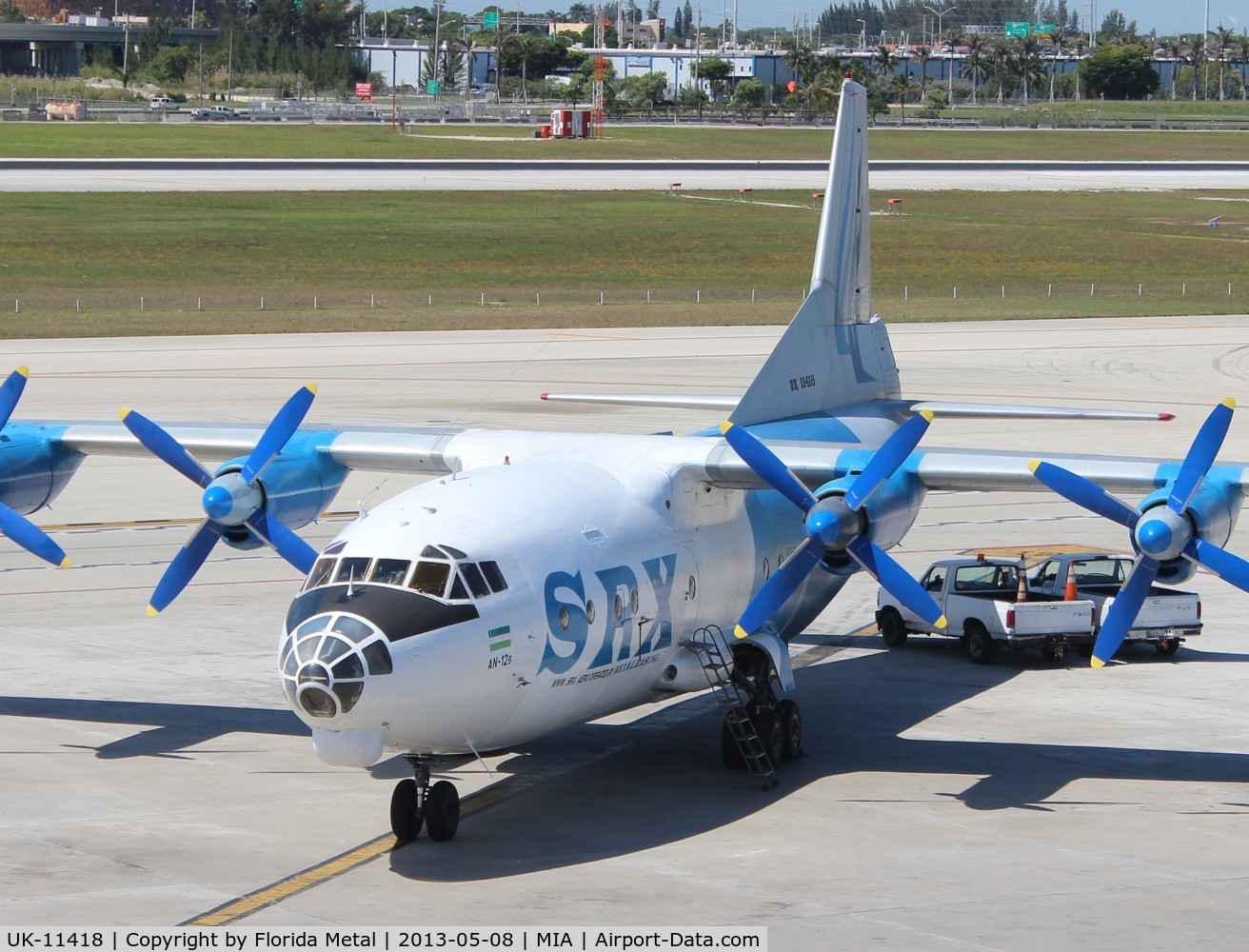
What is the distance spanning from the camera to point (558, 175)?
475ft

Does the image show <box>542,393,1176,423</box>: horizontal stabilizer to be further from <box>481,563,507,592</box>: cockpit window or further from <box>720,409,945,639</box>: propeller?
<box>481,563,507,592</box>: cockpit window

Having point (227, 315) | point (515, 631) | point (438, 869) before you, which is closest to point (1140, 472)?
point (515, 631)

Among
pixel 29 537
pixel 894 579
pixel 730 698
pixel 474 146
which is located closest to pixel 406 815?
pixel 730 698

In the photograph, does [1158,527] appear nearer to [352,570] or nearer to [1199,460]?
[1199,460]

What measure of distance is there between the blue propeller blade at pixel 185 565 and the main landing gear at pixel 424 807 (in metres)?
5.60

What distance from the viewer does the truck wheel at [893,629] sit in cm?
2952

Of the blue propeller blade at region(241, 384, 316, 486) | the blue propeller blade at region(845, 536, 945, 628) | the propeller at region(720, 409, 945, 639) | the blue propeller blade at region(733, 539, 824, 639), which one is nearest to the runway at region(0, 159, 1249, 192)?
the blue propeller blade at region(241, 384, 316, 486)

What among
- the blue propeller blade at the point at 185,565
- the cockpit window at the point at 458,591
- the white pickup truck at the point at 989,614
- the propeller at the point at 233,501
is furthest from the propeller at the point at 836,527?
the blue propeller blade at the point at 185,565

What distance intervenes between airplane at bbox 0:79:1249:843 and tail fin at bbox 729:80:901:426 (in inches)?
4.8

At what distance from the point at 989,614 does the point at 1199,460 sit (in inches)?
319

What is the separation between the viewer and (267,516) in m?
23.1

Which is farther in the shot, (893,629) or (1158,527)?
(893,629)

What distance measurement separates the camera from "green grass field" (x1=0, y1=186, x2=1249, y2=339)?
80000mm

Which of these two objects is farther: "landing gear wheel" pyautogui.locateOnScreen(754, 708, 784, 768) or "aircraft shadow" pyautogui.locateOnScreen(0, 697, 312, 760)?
"aircraft shadow" pyautogui.locateOnScreen(0, 697, 312, 760)
